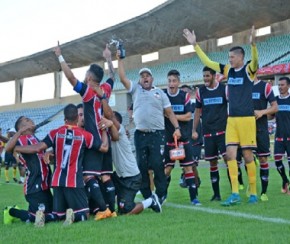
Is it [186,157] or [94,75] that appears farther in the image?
[186,157]

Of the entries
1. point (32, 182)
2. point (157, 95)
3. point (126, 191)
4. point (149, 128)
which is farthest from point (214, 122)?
point (32, 182)

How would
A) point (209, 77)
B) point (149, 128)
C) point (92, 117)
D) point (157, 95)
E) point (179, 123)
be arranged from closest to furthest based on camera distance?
point (92, 117) < point (149, 128) < point (157, 95) < point (209, 77) < point (179, 123)

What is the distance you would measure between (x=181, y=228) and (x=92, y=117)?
2.11m

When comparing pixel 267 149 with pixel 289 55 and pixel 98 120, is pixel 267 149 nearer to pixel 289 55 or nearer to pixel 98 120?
pixel 98 120

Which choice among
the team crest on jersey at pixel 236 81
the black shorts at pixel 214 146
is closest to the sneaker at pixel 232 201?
the black shorts at pixel 214 146

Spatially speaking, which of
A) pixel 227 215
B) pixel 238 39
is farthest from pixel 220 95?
pixel 238 39

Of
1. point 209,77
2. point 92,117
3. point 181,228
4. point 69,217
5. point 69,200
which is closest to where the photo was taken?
point 181,228

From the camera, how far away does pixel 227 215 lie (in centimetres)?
691

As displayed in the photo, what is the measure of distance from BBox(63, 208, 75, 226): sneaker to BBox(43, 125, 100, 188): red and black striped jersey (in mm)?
326

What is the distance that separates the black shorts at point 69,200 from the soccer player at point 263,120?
341cm

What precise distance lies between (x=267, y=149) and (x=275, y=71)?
2372 cm

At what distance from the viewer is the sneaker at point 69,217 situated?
21.7 feet

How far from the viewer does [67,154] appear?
22.7 feet

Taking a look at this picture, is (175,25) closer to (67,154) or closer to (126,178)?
(126,178)
